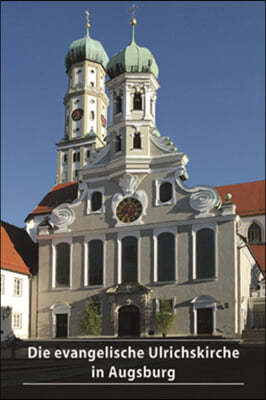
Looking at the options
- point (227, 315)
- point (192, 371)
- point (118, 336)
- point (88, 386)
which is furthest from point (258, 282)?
point (88, 386)

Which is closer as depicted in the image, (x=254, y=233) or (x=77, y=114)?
(x=254, y=233)

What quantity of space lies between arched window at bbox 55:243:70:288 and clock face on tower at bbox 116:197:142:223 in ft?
15.4

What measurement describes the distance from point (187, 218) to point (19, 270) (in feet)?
42.1

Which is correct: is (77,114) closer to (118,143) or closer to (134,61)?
(134,61)

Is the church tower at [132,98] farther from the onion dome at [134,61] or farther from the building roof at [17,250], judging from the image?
the building roof at [17,250]

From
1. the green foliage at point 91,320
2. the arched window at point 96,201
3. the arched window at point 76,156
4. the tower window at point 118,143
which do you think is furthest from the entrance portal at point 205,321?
the arched window at point 76,156

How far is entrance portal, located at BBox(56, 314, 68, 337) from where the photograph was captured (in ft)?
138

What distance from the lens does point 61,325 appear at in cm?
4212

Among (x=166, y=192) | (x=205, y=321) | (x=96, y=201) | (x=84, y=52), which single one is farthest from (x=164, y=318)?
(x=84, y=52)

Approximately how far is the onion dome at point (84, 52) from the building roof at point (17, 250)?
127 feet

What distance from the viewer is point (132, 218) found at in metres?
41.2

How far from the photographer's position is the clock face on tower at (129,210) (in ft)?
135

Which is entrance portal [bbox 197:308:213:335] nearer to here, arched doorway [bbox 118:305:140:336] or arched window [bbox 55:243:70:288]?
arched doorway [bbox 118:305:140:336]

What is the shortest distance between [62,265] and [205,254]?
10988 mm
